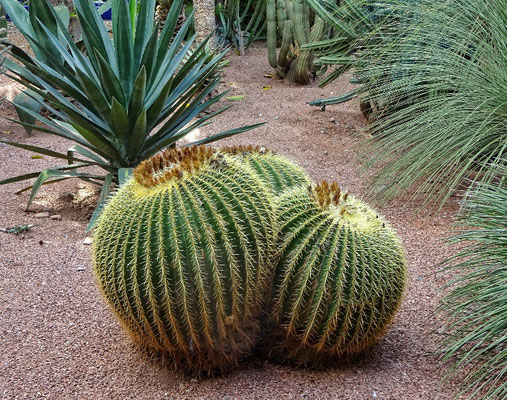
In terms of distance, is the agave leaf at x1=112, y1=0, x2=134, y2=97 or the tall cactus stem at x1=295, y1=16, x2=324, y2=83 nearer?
the agave leaf at x1=112, y1=0, x2=134, y2=97

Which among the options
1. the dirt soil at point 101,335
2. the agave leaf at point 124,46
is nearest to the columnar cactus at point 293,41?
the dirt soil at point 101,335

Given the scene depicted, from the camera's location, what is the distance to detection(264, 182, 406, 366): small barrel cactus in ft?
7.77

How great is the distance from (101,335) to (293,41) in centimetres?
605

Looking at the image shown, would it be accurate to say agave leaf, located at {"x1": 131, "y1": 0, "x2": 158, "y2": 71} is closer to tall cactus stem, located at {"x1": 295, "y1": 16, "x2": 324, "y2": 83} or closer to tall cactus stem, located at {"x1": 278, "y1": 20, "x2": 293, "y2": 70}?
tall cactus stem, located at {"x1": 295, "y1": 16, "x2": 324, "y2": 83}

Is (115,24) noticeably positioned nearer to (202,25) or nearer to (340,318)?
(340,318)

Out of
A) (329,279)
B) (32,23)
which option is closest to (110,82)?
(32,23)

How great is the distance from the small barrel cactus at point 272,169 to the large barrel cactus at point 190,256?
294mm

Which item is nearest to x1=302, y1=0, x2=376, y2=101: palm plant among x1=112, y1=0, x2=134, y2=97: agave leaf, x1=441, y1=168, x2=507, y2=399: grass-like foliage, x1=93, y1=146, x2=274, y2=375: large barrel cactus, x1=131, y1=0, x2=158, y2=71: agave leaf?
x1=131, y1=0, x2=158, y2=71: agave leaf

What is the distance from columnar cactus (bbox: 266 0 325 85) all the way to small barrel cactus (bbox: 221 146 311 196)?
4754 millimetres

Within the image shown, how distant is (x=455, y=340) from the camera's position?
248 centimetres

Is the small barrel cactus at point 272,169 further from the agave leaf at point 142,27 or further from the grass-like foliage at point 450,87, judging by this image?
the agave leaf at point 142,27

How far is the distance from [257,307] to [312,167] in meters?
2.92

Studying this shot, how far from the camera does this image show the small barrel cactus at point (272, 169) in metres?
2.75

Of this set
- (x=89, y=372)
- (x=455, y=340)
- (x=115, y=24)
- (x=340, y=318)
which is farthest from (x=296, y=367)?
(x=115, y=24)
